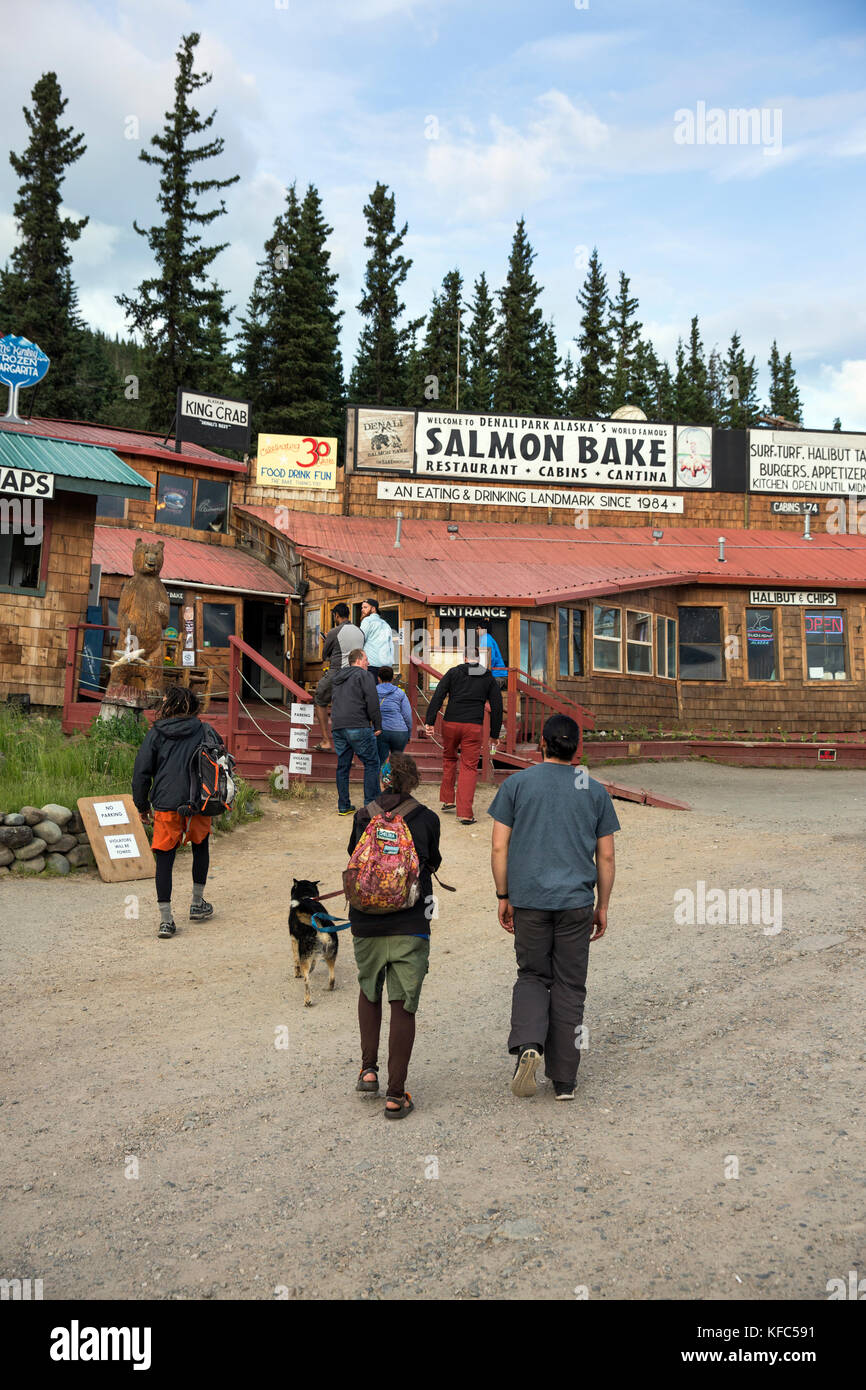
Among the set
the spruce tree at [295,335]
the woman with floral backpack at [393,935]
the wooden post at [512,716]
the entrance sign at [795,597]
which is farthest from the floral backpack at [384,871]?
the spruce tree at [295,335]

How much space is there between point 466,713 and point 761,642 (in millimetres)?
12168

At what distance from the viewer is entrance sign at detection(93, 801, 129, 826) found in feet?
34.0

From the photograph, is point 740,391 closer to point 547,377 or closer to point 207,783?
point 547,377

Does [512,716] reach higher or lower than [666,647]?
lower

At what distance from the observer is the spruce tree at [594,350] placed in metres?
51.2

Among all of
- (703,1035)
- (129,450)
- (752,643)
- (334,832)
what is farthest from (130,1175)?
(129,450)

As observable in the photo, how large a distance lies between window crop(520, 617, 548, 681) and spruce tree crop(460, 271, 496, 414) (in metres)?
31.8

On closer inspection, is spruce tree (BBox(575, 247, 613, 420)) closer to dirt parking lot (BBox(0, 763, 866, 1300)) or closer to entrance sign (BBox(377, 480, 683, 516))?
entrance sign (BBox(377, 480, 683, 516))

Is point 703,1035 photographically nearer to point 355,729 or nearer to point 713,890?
point 713,890

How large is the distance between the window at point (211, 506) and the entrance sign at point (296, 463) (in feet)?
3.35

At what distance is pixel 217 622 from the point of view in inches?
910

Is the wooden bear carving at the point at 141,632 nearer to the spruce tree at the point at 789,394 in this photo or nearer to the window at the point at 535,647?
the window at the point at 535,647

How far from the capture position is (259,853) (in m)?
11.0

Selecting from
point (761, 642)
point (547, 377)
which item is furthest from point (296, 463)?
point (547, 377)
